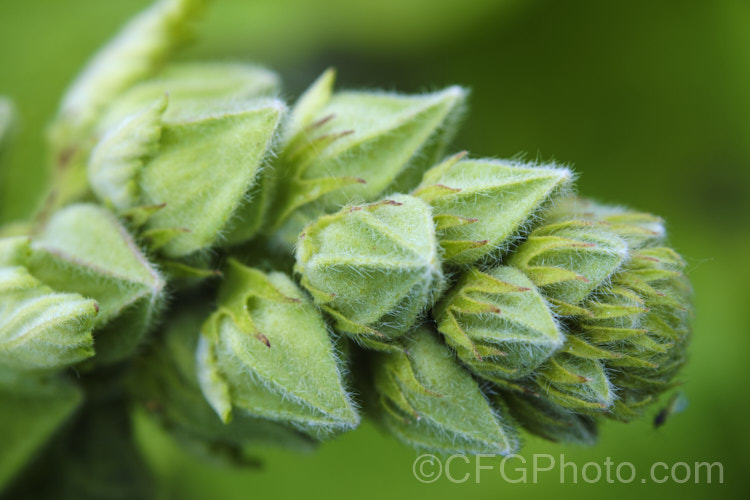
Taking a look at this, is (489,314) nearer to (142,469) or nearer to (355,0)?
(142,469)

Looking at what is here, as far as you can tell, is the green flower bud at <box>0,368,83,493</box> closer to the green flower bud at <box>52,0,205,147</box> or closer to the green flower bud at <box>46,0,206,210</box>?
the green flower bud at <box>46,0,206,210</box>

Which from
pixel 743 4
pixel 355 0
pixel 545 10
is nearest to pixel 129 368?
pixel 355 0

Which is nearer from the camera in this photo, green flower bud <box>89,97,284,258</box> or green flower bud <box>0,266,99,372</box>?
green flower bud <box>0,266,99,372</box>

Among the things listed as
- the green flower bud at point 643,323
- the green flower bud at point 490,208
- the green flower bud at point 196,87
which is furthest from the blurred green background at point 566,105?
the green flower bud at point 490,208

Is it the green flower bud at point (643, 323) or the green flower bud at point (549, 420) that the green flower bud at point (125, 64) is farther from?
the green flower bud at point (643, 323)

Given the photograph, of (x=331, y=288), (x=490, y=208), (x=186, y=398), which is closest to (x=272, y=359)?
(x=331, y=288)

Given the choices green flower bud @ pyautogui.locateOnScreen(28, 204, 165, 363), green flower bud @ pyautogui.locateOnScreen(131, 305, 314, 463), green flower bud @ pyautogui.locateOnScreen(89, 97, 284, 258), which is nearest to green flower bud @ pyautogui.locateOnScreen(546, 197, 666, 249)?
green flower bud @ pyautogui.locateOnScreen(89, 97, 284, 258)
